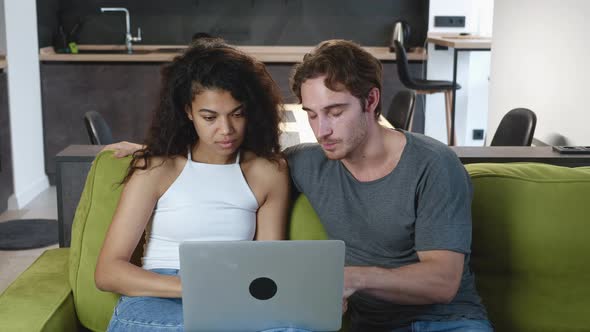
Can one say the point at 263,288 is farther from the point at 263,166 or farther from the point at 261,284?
the point at 263,166

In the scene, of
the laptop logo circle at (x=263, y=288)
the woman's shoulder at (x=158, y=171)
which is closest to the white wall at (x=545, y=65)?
the woman's shoulder at (x=158, y=171)

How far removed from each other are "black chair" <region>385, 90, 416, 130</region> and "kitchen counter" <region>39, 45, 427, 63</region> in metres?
1.44

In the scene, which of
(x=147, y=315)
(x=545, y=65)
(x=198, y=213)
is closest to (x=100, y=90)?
(x=545, y=65)

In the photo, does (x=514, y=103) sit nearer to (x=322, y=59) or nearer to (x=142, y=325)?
(x=322, y=59)

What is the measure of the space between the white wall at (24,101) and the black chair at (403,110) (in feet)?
7.64

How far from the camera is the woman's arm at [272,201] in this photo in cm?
204

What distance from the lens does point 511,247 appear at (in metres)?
2.05

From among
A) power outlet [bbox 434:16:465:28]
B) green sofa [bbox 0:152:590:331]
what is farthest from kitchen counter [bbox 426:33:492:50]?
green sofa [bbox 0:152:590:331]

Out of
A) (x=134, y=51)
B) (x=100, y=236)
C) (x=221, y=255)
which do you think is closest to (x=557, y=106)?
(x=100, y=236)

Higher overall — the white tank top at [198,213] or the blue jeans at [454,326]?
the white tank top at [198,213]

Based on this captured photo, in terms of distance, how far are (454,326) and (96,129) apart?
1949 mm

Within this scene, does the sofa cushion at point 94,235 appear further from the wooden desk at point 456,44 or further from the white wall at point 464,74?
the white wall at point 464,74

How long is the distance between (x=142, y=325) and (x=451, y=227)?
706 millimetres

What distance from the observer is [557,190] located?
2061 millimetres
